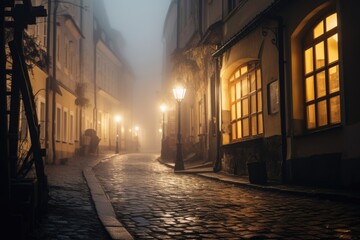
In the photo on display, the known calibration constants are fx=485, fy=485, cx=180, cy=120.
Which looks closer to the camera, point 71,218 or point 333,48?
point 71,218

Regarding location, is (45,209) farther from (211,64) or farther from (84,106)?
(84,106)

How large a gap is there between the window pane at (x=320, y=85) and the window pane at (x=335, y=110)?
0.42 m

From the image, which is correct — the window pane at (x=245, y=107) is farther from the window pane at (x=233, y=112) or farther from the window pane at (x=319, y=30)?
the window pane at (x=319, y=30)

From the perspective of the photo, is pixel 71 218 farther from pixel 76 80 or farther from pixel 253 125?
pixel 76 80

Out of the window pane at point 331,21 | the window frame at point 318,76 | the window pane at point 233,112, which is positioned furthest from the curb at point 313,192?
the window pane at point 233,112

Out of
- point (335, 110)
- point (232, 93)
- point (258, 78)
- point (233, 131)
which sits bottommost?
point (233, 131)

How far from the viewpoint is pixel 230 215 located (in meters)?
7.04

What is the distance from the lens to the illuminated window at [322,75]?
31.9ft

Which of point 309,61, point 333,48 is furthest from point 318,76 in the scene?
point 333,48

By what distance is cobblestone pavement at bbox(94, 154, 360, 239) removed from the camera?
5613mm

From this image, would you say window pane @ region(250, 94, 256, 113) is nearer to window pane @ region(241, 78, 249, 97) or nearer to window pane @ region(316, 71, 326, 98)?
window pane @ region(241, 78, 249, 97)

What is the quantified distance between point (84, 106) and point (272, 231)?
23.8m

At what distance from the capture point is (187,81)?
902 inches

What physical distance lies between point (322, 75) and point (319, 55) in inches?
18.6
